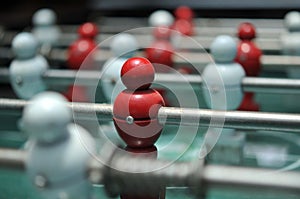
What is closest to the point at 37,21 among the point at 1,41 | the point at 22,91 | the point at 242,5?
the point at 1,41

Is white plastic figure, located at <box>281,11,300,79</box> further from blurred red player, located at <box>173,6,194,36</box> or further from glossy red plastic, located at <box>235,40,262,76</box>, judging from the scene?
blurred red player, located at <box>173,6,194,36</box>

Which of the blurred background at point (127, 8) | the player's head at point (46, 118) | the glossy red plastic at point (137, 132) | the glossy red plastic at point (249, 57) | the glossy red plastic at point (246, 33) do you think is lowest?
the glossy red plastic at point (137, 132)

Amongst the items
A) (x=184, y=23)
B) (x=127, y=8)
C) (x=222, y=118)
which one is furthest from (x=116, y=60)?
(x=127, y=8)

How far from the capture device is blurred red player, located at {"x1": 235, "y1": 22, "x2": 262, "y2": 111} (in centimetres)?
82

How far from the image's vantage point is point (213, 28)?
1.30 metres

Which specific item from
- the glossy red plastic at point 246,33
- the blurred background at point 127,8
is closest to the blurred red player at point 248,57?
the glossy red plastic at point 246,33

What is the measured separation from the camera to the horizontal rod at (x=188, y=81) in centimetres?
68

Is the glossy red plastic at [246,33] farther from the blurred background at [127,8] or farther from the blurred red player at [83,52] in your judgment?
the blurred background at [127,8]

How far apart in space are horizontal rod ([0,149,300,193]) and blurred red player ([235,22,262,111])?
48 cm

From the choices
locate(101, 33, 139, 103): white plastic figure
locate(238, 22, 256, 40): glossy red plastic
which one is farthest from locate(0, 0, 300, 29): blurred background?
locate(101, 33, 139, 103): white plastic figure

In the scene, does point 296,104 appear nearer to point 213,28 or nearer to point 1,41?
point 213,28

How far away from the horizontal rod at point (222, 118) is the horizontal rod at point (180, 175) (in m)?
0.14

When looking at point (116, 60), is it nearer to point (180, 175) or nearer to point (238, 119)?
point (238, 119)

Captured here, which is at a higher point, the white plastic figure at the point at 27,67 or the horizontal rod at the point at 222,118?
the white plastic figure at the point at 27,67
